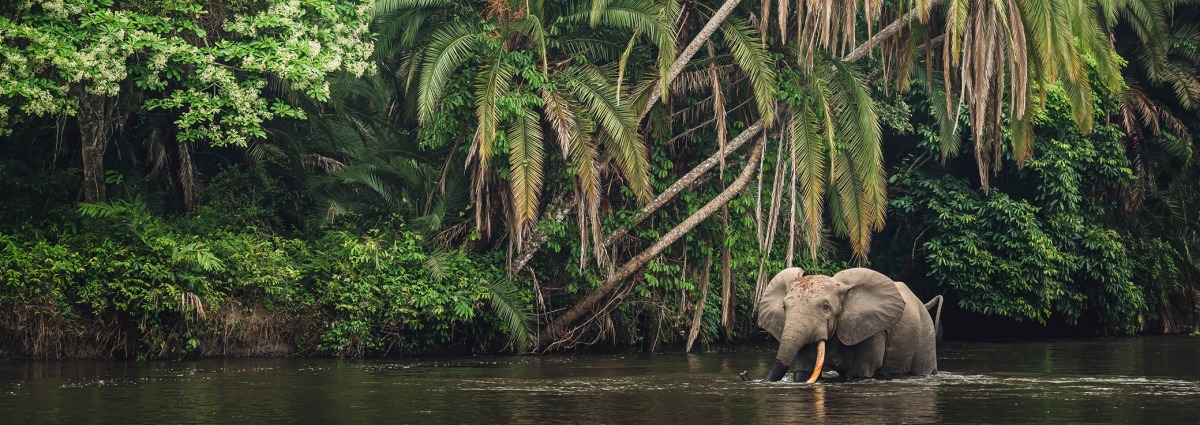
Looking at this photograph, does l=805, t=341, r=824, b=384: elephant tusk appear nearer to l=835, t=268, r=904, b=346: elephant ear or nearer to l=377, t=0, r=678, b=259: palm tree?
l=835, t=268, r=904, b=346: elephant ear

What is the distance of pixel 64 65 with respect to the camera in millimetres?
20453

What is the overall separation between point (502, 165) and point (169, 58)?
504 centimetres

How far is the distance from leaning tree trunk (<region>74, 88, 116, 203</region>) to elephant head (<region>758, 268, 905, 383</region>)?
10451mm

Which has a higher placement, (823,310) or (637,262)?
(637,262)

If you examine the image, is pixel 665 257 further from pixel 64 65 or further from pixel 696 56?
pixel 64 65

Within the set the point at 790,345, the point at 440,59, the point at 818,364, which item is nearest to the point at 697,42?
the point at 440,59

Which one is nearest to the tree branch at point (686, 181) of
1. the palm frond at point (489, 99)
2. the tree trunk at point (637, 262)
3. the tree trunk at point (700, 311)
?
the tree trunk at point (637, 262)

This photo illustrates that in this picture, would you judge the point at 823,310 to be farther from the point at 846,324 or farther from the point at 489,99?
the point at 489,99

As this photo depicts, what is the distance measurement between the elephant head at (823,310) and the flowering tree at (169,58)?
26.0 ft

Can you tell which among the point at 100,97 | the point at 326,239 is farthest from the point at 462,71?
the point at 100,97

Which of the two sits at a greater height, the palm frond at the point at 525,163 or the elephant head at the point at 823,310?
the palm frond at the point at 525,163

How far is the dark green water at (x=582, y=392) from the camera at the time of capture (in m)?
13.0

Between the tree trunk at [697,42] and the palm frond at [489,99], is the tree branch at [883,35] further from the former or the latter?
the palm frond at [489,99]

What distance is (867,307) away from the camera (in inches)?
699
